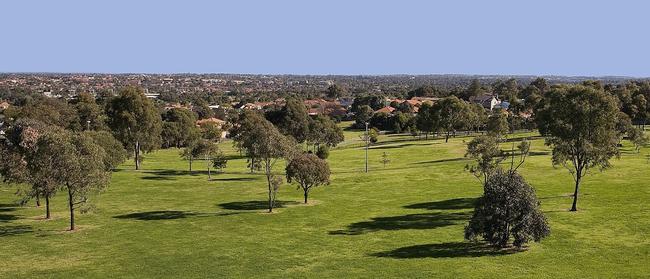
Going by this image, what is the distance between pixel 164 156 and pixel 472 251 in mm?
75521

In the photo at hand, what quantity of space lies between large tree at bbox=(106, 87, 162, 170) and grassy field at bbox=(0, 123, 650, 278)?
13835 mm

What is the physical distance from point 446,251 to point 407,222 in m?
9.27

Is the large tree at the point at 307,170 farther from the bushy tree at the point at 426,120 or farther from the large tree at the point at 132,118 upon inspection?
the bushy tree at the point at 426,120

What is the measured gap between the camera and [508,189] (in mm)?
39688

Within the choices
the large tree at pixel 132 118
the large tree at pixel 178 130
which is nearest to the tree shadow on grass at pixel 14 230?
the large tree at pixel 132 118

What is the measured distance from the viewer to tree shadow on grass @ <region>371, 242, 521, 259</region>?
127 ft

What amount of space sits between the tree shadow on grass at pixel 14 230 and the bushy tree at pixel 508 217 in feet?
108

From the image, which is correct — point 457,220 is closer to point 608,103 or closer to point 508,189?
point 508,189

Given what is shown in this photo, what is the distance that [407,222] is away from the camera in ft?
160

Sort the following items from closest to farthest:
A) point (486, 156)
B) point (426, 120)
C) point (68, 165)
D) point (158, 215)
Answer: point (68, 165) → point (158, 215) → point (486, 156) → point (426, 120)

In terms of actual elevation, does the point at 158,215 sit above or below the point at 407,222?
below

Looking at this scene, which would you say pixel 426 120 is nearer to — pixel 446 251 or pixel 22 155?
pixel 22 155

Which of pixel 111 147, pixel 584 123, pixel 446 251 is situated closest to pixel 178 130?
pixel 111 147

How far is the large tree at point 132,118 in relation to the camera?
8644cm
